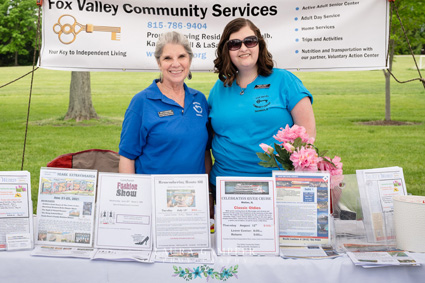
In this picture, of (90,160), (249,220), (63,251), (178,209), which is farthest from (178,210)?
(90,160)

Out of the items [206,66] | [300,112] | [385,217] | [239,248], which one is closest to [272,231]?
[239,248]

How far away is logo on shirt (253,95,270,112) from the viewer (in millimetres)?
2378

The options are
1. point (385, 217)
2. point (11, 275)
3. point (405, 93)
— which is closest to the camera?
point (11, 275)

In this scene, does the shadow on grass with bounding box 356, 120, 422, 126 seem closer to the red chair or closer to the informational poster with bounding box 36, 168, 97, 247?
the red chair

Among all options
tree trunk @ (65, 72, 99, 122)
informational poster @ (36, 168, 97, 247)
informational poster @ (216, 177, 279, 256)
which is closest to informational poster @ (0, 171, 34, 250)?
informational poster @ (36, 168, 97, 247)

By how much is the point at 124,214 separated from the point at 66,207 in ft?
0.81

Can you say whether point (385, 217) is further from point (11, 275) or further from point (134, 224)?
point (11, 275)

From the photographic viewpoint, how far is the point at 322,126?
36.8ft

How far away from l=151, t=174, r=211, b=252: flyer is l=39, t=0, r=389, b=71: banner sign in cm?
178

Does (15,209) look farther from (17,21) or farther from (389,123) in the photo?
(17,21)

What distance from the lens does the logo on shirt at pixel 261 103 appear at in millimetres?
2378

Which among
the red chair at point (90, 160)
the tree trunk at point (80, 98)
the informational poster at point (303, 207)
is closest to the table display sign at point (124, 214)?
the informational poster at point (303, 207)

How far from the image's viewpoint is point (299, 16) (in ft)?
11.6

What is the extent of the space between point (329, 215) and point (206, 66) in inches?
75.5
